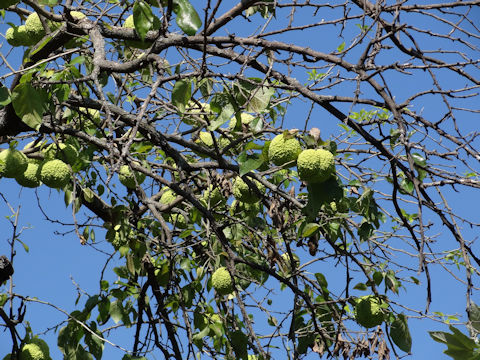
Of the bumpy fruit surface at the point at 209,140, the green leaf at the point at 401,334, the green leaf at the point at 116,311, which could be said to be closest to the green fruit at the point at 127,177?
the bumpy fruit surface at the point at 209,140

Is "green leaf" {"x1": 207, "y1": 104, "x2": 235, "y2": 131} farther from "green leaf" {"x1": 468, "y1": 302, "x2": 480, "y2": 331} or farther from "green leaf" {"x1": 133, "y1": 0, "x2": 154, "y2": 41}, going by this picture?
"green leaf" {"x1": 468, "y1": 302, "x2": 480, "y2": 331}

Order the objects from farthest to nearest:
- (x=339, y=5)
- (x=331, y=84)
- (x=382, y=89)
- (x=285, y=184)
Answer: (x=285, y=184), (x=339, y=5), (x=331, y=84), (x=382, y=89)

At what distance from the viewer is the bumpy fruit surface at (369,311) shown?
302 centimetres

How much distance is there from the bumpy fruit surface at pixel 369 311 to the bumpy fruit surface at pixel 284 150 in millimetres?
937

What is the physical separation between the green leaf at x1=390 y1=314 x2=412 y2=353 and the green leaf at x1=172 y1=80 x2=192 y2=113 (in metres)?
1.39

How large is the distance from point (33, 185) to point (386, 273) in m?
1.83

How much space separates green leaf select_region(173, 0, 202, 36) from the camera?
235 centimetres

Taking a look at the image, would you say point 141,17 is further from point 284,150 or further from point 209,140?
point 209,140

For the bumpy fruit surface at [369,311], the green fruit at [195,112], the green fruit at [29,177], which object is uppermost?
the green fruit at [195,112]

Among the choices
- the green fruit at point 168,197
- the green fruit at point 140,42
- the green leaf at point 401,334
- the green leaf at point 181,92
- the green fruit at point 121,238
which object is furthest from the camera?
the green fruit at point 168,197

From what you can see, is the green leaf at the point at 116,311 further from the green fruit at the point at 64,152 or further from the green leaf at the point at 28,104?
the green leaf at the point at 28,104

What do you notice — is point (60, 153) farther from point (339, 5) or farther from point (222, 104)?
point (339, 5)

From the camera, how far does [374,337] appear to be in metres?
2.86

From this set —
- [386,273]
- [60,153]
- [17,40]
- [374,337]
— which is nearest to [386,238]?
[386,273]
